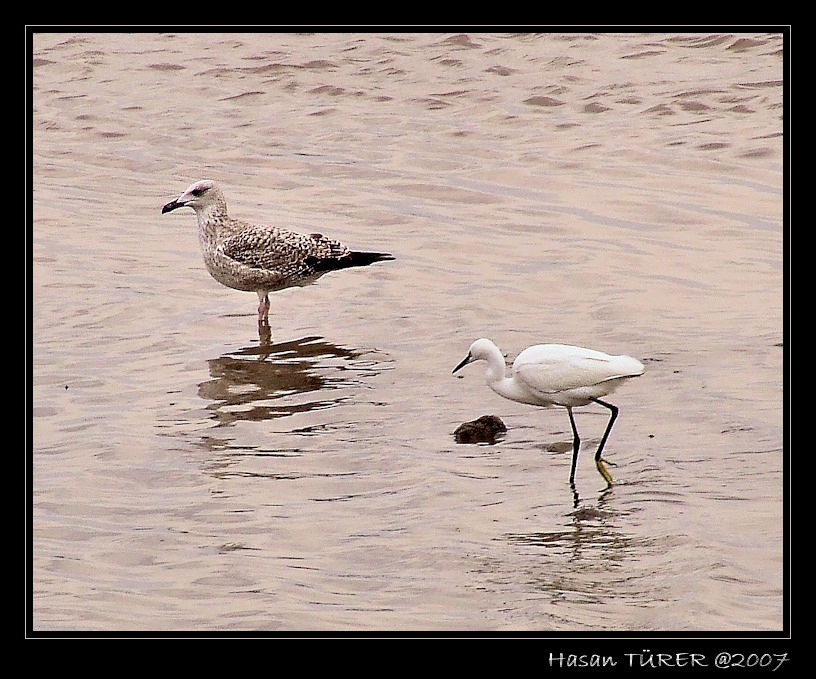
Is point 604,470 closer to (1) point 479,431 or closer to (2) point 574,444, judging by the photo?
(2) point 574,444

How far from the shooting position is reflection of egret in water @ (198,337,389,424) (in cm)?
851

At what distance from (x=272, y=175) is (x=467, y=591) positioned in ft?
29.1

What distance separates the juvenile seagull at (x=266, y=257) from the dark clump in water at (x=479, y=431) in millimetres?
3215

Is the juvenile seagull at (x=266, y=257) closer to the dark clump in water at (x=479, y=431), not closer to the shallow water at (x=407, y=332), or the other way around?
the shallow water at (x=407, y=332)

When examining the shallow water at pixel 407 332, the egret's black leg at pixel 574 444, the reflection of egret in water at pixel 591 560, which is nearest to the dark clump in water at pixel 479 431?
the shallow water at pixel 407 332

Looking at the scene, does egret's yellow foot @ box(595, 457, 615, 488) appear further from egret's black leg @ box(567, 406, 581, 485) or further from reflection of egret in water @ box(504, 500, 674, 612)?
reflection of egret in water @ box(504, 500, 674, 612)

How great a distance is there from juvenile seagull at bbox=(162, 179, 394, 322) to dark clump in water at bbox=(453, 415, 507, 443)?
3215 millimetres

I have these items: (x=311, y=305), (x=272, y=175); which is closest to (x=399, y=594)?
(x=311, y=305)

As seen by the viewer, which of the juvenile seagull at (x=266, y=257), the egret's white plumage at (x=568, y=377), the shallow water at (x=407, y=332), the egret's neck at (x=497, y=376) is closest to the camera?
the shallow water at (x=407, y=332)

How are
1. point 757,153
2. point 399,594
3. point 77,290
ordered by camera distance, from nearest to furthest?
point 399,594 < point 77,290 < point 757,153

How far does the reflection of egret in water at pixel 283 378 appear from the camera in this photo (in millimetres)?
8508

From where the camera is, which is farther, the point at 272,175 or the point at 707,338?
the point at 272,175
